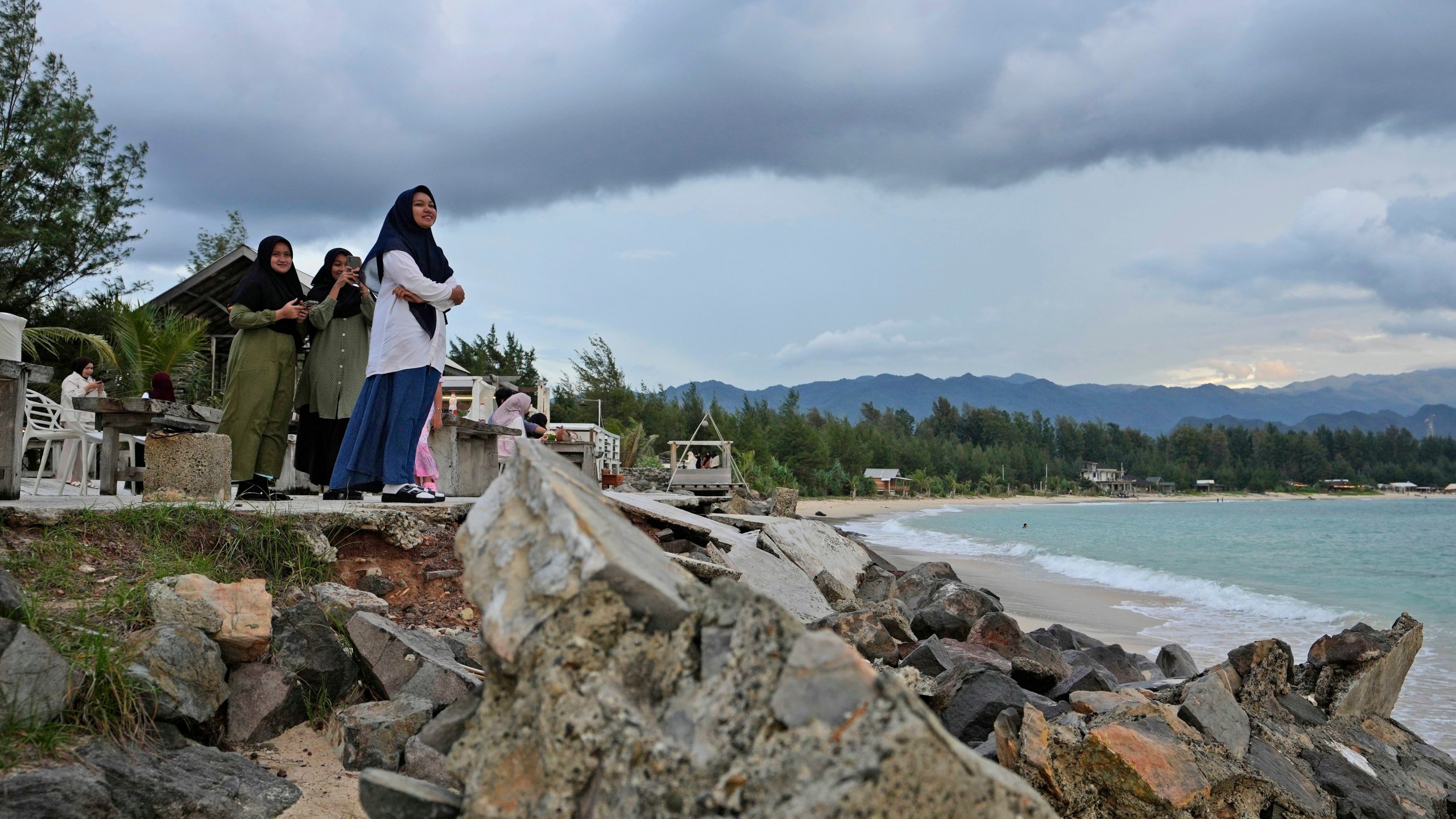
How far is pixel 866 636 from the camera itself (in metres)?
5.38

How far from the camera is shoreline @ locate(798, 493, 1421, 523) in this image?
42969mm

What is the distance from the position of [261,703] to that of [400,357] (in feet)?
8.96

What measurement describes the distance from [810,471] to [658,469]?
33732 mm

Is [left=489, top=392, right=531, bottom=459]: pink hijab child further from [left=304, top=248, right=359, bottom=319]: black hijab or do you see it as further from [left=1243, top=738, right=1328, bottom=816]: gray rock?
[left=1243, top=738, right=1328, bottom=816]: gray rock

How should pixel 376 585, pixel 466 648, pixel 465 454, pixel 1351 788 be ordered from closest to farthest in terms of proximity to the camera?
pixel 1351 788 < pixel 466 648 < pixel 376 585 < pixel 465 454

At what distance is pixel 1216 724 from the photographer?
11.9 feet

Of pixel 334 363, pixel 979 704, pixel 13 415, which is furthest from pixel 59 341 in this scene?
pixel 979 704

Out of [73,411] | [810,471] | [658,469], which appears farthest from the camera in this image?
[810,471]

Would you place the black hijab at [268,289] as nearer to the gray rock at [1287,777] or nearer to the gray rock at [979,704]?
the gray rock at [979,704]

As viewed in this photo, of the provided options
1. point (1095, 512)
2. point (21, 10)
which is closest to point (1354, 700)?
point (21, 10)

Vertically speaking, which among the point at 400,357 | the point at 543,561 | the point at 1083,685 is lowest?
the point at 1083,685

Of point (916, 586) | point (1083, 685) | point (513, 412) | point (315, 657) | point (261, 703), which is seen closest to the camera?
point (261, 703)

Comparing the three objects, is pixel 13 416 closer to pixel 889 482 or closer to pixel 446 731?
pixel 446 731

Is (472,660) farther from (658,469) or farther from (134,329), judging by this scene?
(658,469)
